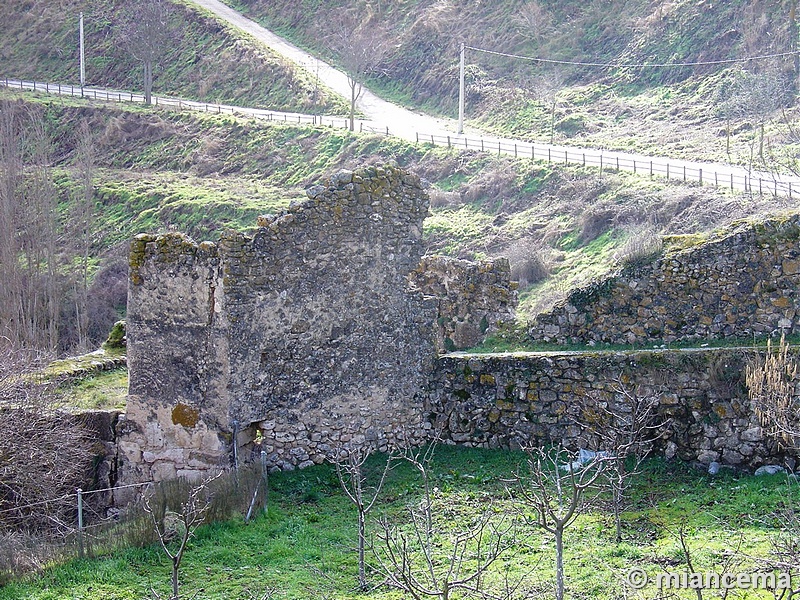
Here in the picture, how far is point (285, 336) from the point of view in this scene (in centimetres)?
1283

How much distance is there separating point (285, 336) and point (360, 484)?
2329 mm

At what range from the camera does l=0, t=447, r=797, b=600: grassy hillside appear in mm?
9297

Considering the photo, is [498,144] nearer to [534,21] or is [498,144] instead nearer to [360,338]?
[534,21]

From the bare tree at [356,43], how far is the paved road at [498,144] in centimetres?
100

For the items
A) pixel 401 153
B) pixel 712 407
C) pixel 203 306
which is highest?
pixel 401 153

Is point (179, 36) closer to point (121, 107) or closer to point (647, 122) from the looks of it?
point (121, 107)

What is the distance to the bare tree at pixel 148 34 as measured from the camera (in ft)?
189

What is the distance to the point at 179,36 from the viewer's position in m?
63.7

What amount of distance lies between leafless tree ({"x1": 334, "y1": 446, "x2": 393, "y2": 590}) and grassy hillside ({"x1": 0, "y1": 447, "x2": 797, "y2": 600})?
0.51 feet

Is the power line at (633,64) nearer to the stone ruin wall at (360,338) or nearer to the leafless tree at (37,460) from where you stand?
the stone ruin wall at (360,338)

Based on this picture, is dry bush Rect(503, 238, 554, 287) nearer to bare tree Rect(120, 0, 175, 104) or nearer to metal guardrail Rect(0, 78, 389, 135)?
metal guardrail Rect(0, 78, 389, 135)

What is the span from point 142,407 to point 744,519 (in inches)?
281

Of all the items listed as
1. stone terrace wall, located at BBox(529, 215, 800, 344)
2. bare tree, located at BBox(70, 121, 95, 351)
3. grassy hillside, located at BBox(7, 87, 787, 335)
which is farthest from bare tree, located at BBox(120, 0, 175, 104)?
stone terrace wall, located at BBox(529, 215, 800, 344)

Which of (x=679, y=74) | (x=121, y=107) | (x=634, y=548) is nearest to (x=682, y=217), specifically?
(x=679, y=74)
